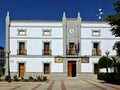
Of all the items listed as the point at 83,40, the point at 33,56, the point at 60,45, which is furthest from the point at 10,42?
the point at 83,40

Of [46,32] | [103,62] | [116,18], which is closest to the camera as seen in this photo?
[116,18]

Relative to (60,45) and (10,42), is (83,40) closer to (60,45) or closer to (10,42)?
(60,45)

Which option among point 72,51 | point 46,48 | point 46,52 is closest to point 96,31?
point 72,51

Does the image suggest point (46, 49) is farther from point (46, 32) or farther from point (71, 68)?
point (71, 68)

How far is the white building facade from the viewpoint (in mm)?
49906

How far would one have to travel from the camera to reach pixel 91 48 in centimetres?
5047

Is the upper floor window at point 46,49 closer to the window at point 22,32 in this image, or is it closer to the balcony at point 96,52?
the window at point 22,32

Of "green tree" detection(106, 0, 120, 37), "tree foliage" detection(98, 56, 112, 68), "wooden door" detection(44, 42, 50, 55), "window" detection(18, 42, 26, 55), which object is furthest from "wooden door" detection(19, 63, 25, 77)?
"green tree" detection(106, 0, 120, 37)

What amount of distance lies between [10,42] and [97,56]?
12.5 m

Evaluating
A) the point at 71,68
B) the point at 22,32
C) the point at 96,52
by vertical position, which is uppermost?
the point at 22,32

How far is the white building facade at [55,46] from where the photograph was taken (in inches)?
1965

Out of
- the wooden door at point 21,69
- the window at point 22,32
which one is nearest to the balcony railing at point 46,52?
the wooden door at point 21,69

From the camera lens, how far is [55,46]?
165 feet

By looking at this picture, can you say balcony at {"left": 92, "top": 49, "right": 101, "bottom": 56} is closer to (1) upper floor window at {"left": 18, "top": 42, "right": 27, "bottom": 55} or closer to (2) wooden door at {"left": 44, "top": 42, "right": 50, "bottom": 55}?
(2) wooden door at {"left": 44, "top": 42, "right": 50, "bottom": 55}
